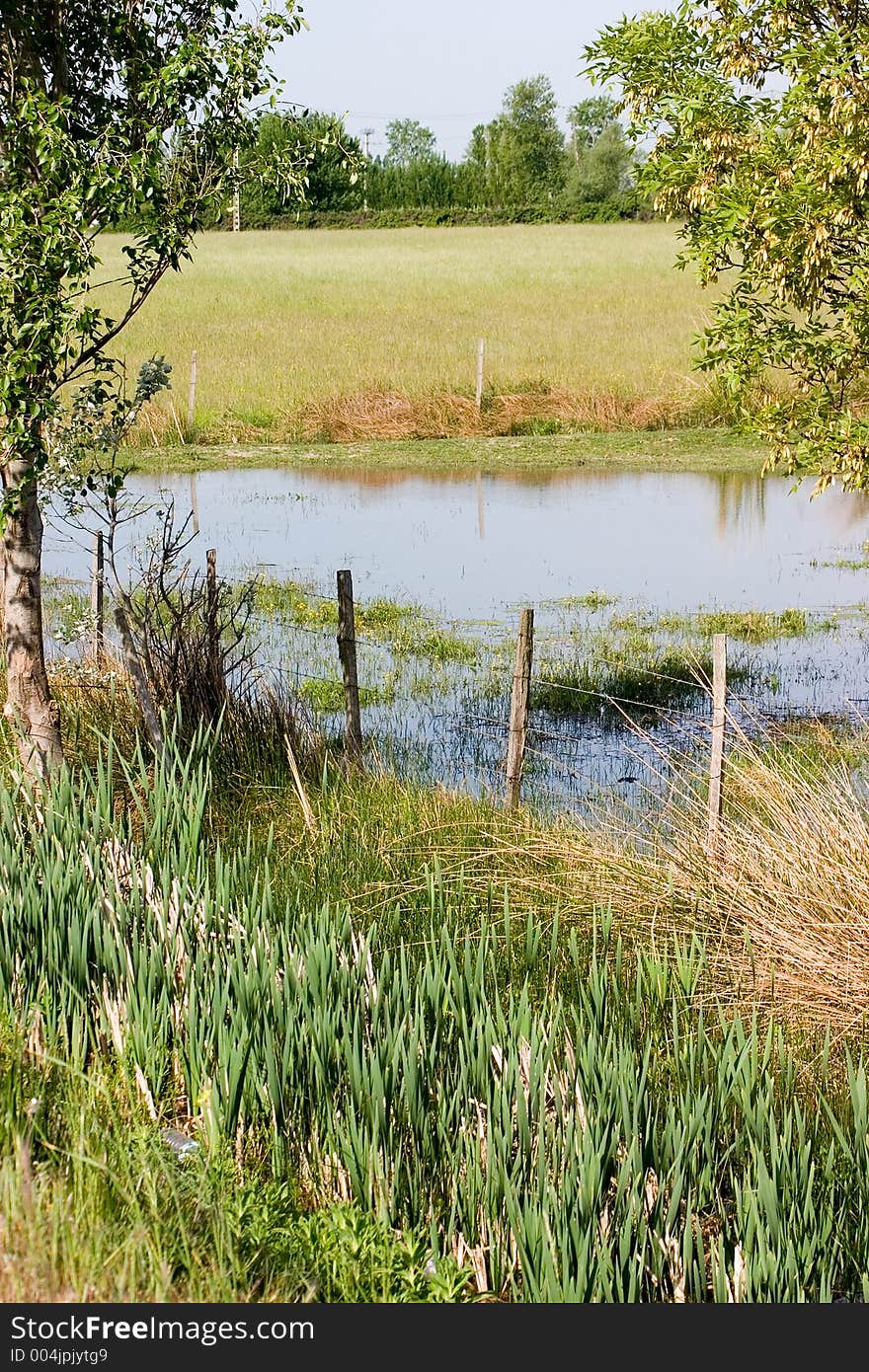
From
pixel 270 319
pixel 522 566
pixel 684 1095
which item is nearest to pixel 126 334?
pixel 270 319

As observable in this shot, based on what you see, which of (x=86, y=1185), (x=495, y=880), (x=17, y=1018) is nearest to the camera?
(x=86, y=1185)

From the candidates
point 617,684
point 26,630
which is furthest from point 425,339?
point 26,630

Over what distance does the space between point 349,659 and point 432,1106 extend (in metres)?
5.41

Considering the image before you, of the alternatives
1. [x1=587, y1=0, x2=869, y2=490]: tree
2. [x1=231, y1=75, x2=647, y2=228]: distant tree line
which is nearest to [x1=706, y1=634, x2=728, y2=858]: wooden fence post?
[x1=587, y1=0, x2=869, y2=490]: tree

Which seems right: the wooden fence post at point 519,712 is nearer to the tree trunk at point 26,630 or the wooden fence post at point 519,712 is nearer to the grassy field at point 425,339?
the tree trunk at point 26,630

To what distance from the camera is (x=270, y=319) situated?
40.9 meters

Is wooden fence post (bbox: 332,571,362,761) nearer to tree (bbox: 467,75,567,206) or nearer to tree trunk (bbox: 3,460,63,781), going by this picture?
tree trunk (bbox: 3,460,63,781)

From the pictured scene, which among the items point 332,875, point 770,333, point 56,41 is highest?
point 56,41

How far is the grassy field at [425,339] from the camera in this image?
27.3 metres

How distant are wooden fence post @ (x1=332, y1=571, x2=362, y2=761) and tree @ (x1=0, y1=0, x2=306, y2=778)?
190cm

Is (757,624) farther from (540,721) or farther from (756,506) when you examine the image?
(756,506)

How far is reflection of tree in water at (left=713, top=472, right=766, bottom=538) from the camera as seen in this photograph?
20.3m
